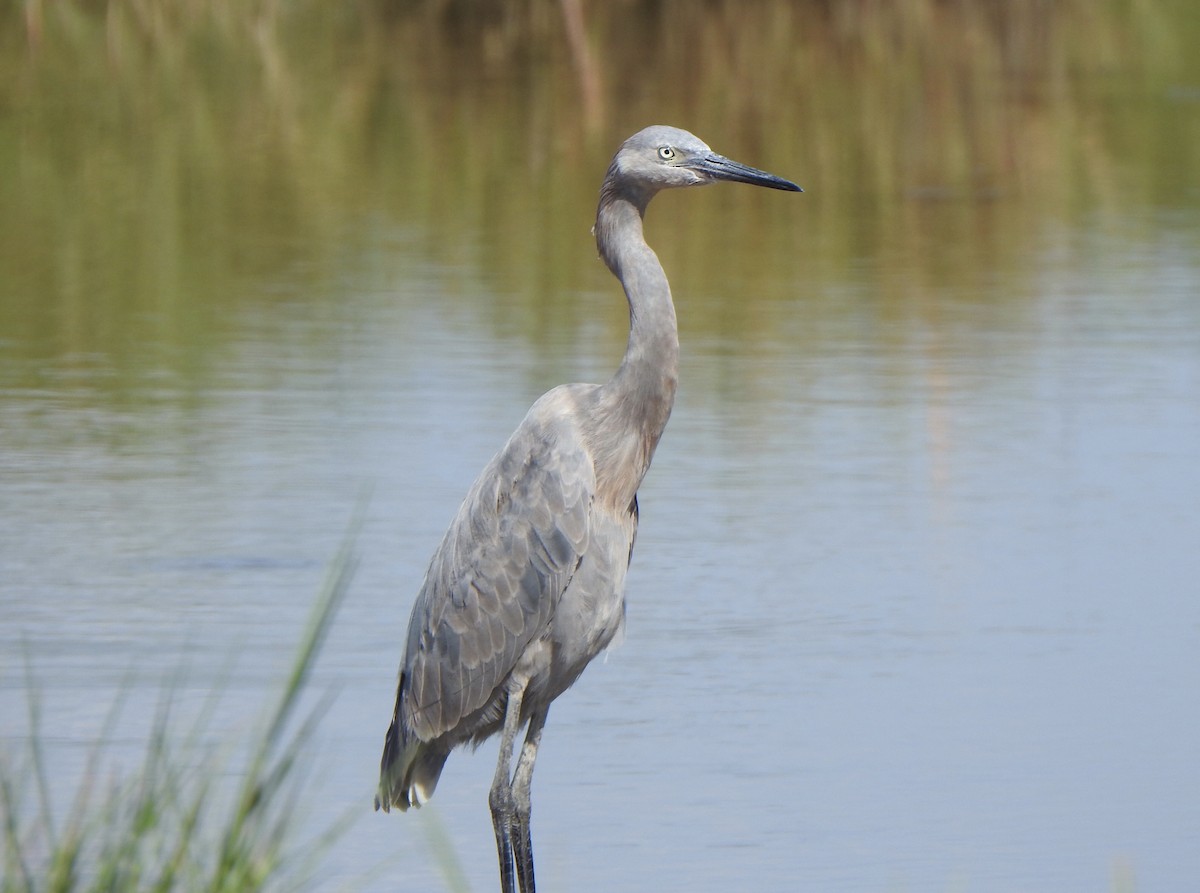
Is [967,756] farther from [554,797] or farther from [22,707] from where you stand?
[22,707]

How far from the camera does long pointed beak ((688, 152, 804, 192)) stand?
5270mm

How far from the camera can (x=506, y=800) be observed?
497 centimetres

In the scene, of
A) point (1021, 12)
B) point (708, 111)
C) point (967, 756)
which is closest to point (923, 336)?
point (967, 756)

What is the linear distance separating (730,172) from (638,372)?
51cm

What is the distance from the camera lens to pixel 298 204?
14.0 meters

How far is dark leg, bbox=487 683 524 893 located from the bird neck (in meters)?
0.50

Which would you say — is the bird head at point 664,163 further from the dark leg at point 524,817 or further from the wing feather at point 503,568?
the dark leg at point 524,817

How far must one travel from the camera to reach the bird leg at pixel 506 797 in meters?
4.86

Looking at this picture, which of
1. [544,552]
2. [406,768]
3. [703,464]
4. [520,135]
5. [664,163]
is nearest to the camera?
[406,768]

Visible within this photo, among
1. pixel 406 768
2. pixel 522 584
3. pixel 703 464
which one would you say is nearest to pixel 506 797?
pixel 406 768

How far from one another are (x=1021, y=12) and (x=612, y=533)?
65.7 feet

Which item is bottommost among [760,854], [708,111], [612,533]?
[760,854]

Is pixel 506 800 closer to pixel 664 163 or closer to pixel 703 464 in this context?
pixel 664 163

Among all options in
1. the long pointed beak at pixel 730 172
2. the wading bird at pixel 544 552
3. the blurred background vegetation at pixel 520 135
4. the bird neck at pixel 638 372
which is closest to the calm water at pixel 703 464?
the blurred background vegetation at pixel 520 135
